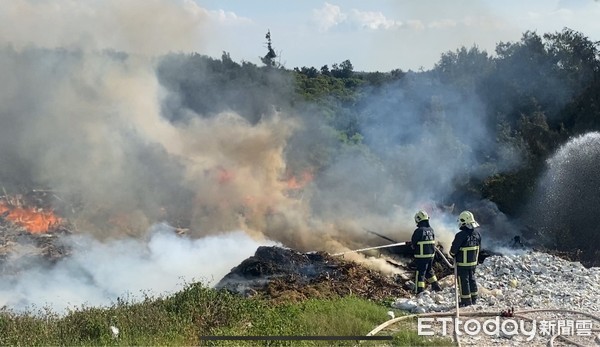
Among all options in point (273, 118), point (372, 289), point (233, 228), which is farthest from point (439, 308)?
point (273, 118)

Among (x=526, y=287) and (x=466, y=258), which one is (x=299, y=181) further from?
(x=466, y=258)

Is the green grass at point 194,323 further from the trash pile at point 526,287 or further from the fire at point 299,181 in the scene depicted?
the fire at point 299,181

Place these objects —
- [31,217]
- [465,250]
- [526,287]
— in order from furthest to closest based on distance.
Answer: [31,217] < [526,287] < [465,250]

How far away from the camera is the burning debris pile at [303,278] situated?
1125 cm

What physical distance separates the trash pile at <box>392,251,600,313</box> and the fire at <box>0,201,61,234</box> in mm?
12235

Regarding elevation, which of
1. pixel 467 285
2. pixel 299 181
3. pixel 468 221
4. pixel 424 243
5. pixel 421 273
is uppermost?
pixel 299 181

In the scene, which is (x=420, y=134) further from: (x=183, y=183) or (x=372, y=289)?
(x=372, y=289)

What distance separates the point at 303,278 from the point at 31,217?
10.4 metres

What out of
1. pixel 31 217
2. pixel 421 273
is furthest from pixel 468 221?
pixel 31 217

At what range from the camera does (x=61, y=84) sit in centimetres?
1986

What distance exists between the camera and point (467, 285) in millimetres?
10359

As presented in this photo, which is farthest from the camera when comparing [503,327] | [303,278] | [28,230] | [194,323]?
[28,230]

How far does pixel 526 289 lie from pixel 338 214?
9.31 metres

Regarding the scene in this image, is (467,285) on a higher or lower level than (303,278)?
lower
